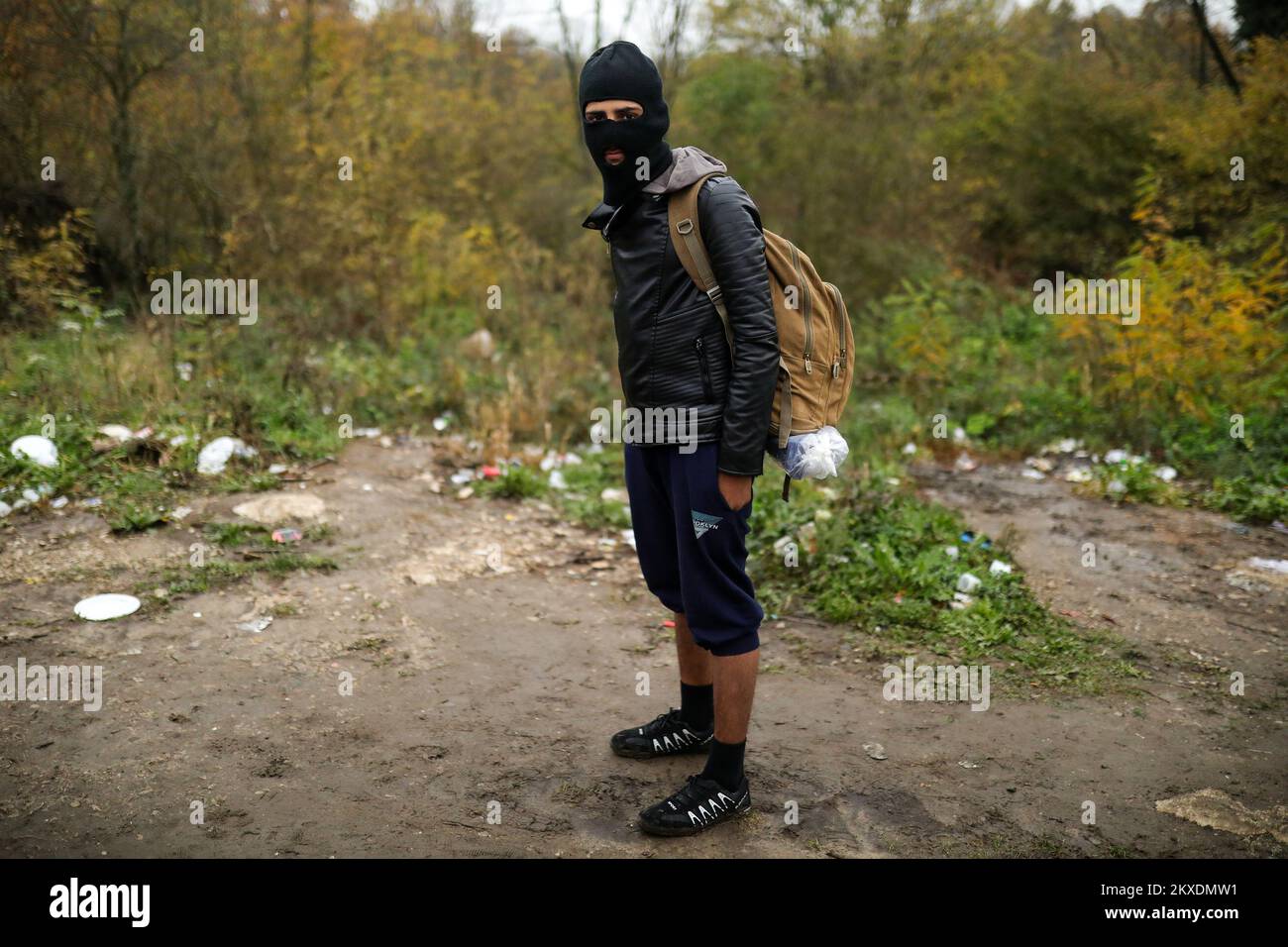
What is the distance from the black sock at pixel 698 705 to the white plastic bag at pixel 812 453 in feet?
3.18

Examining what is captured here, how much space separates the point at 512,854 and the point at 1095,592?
137 inches

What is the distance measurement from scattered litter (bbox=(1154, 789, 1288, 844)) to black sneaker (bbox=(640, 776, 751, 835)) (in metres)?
1.38

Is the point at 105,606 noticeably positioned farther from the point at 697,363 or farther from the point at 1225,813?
the point at 1225,813

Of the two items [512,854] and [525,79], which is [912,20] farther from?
[512,854]

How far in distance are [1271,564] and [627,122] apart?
4.50 metres

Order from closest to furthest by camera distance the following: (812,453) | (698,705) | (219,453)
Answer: (812,453) < (698,705) < (219,453)

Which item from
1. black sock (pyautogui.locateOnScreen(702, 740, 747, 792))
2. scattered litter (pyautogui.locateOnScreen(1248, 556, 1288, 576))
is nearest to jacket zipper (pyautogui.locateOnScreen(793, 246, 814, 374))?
black sock (pyautogui.locateOnScreen(702, 740, 747, 792))

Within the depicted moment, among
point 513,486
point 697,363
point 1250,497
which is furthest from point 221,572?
point 1250,497

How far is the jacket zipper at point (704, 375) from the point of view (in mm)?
2680

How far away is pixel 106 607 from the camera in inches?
163

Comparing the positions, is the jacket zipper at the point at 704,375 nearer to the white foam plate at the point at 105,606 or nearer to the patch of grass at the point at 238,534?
the white foam plate at the point at 105,606

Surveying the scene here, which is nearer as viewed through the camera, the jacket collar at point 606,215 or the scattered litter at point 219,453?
the jacket collar at point 606,215

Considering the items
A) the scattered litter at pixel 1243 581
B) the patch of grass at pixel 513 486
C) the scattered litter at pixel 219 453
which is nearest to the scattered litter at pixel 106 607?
the scattered litter at pixel 219 453

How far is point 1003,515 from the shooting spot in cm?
604
